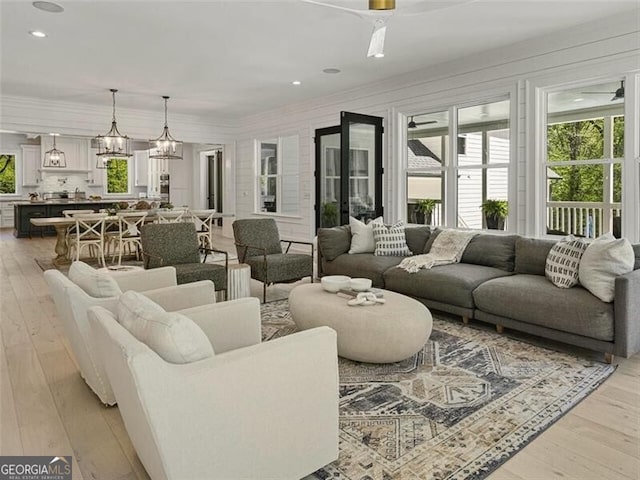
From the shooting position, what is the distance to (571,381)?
9.65ft

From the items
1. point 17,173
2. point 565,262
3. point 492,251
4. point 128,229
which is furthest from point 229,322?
point 17,173

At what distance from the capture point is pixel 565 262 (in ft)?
12.1

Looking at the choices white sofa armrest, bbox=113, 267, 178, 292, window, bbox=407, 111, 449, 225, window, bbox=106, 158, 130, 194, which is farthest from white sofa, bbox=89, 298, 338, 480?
window, bbox=106, 158, 130, 194

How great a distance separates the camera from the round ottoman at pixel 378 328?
300 centimetres

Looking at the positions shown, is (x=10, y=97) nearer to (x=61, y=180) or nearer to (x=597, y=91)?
(x=61, y=180)

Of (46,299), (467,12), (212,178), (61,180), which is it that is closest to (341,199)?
(467,12)

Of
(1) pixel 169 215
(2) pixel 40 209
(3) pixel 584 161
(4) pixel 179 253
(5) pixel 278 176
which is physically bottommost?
(4) pixel 179 253

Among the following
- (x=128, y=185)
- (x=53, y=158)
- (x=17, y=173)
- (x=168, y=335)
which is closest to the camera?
(x=168, y=335)

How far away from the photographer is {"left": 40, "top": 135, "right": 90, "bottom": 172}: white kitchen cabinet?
12812 millimetres

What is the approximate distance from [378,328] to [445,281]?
1447 millimetres

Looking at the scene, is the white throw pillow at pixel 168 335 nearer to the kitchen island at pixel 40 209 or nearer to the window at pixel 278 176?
the window at pixel 278 176

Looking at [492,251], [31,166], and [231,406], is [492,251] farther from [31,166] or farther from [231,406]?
[31,166]

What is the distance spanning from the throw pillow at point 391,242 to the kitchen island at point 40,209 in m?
8.24

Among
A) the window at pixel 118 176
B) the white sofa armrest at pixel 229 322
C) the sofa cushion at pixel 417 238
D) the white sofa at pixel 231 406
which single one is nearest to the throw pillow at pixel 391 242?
the sofa cushion at pixel 417 238
